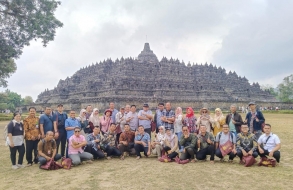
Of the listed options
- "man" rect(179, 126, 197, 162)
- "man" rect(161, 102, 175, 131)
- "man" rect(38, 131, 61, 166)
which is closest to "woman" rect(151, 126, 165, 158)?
"man" rect(161, 102, 175, 131)

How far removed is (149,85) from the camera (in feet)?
156

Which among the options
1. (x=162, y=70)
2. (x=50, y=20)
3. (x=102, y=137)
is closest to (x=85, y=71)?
(x=162, y=70)

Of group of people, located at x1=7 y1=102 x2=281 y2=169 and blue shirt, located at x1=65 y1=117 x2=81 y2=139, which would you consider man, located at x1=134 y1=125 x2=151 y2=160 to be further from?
blue shirt, located at x1=65 y1=117 x2=81 y2=139

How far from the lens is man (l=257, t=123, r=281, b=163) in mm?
8297

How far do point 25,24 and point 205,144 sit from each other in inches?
875

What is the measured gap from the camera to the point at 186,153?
9102 mm

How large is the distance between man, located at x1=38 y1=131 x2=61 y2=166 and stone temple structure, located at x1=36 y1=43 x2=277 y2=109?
2779 cm

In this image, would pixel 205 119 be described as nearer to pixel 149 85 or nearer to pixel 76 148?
pixel 76 148

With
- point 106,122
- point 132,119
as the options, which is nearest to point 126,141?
point 132,119

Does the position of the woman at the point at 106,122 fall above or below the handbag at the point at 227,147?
above

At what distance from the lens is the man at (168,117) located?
10005mm

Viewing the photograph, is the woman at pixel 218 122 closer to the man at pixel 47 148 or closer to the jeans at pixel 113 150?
the jeans at pixel 113 150

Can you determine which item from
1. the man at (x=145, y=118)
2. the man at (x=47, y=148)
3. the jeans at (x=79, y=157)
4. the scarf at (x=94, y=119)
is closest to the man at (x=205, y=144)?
the man at (x=145, y=118)

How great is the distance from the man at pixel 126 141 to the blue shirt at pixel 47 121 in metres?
2.54
